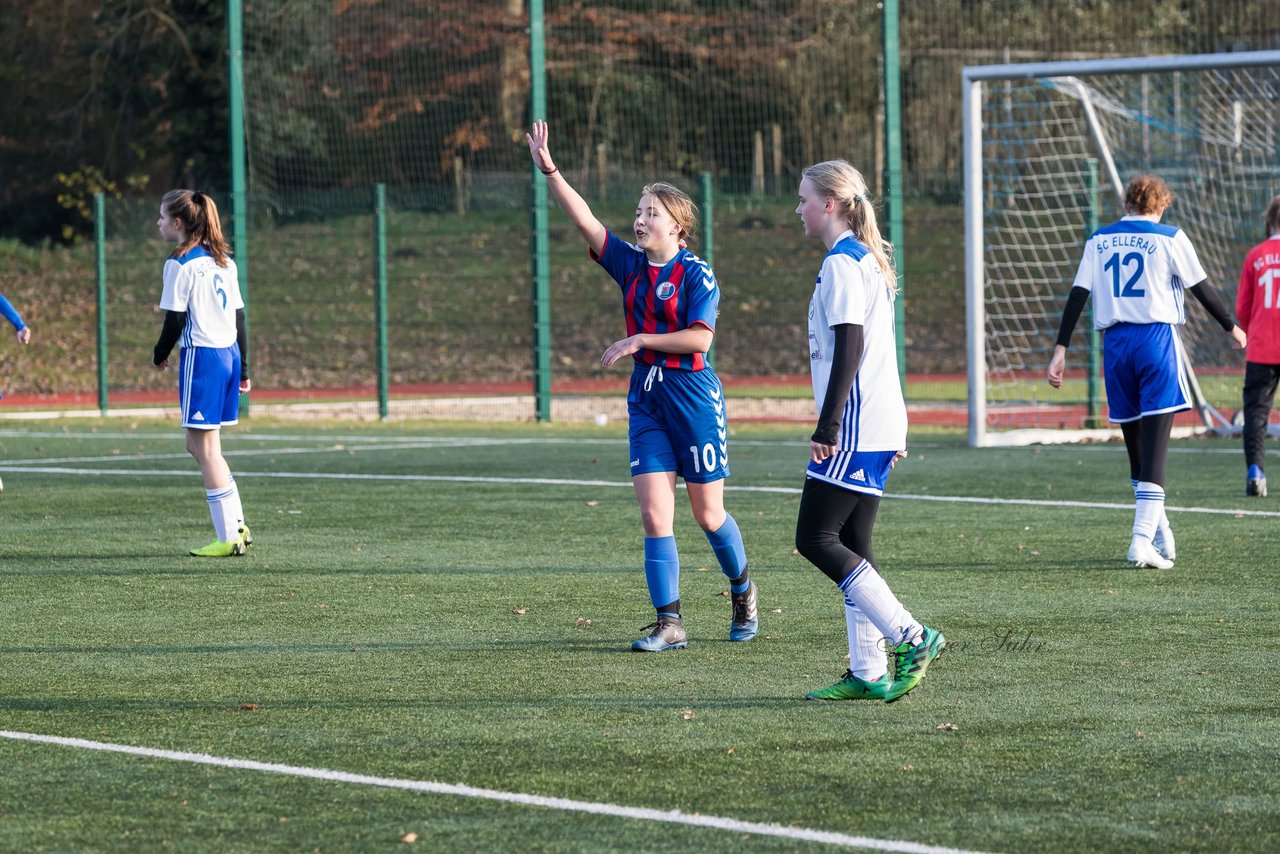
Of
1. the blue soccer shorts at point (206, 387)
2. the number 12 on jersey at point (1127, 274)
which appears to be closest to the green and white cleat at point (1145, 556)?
the number 12 on jersey at point (1127, 274)

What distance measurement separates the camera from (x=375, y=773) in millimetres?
5199

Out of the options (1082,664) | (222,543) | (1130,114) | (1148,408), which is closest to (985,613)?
(1082,664)

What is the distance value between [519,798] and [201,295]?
18.9 feet

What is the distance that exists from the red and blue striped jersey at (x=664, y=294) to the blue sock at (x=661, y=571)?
2.33ft

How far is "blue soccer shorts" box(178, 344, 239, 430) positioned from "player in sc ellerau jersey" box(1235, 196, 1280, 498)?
6417 mm

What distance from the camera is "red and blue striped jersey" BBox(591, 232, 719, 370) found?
7109mm

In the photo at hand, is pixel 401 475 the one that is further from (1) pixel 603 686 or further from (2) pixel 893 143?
(1) pixel 603 686

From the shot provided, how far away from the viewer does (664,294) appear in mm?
7129

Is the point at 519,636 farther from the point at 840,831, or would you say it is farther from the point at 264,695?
the point at 840,831

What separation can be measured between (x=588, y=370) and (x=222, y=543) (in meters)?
20.4

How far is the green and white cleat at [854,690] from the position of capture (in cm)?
618

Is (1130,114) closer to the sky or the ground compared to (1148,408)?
closer to the sky

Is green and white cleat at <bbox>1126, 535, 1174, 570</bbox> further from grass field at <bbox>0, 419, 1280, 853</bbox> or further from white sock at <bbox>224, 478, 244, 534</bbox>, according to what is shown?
white sock at <bbox>224, 478, 244, 534</bbox>

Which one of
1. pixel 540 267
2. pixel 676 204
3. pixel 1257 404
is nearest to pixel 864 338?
pixel 676 204
